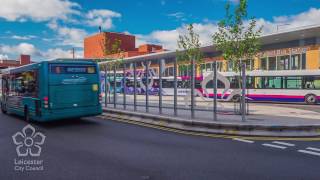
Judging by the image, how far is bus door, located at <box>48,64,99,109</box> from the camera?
1180 centimetres

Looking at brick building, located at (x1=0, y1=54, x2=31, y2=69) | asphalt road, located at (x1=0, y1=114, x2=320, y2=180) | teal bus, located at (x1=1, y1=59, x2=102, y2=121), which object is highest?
brick building, located at (x1=0, y1=54, x2=31, y2=69)

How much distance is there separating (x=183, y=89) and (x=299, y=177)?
8.47 m

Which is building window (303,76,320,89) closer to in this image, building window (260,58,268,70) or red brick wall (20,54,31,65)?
building window (260,58,268,70)

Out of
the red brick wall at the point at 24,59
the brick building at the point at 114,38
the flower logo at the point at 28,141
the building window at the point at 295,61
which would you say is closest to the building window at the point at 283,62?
the building window at the point at 295,61

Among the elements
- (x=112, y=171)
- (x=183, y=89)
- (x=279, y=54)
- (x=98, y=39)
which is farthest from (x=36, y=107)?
(x=98, y=39)

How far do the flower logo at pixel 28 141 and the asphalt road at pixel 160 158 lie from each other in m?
0.18

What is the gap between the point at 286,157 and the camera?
6828 mm

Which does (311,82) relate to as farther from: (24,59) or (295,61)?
(24,59)

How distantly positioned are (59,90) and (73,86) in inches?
24.6

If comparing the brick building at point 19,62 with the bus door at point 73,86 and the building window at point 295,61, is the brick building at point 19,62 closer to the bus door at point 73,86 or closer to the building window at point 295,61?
the building window at point 295,61

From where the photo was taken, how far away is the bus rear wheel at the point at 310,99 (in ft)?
73.0

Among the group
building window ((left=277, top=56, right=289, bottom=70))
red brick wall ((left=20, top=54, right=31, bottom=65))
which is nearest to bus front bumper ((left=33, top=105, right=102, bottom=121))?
building window ((left=277, top=56, right=289, bottom=70))

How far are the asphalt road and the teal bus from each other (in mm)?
2145

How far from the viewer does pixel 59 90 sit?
469 inches
